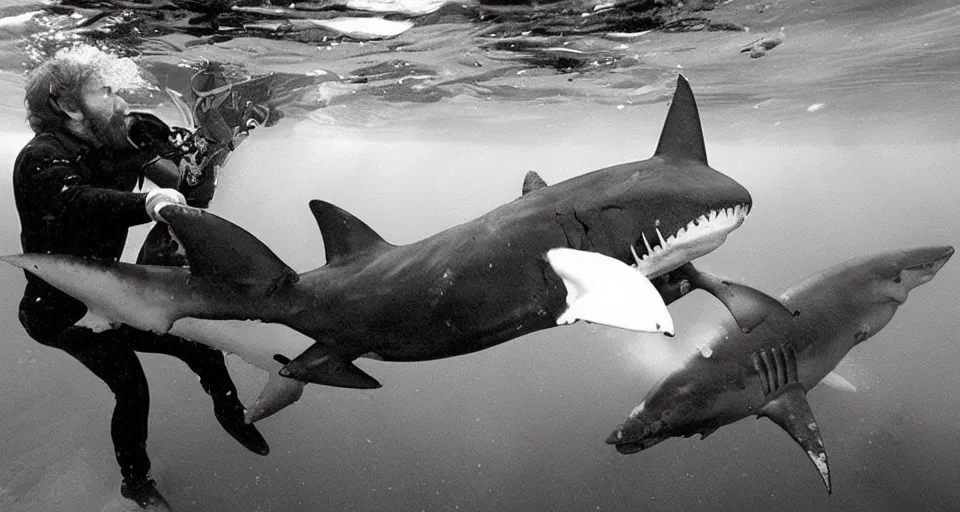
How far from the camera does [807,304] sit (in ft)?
21.0

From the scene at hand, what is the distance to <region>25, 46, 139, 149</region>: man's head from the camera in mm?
4215

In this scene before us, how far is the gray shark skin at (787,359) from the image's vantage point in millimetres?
5504

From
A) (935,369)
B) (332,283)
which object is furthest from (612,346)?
(332,283)

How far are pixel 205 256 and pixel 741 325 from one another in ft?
10.9

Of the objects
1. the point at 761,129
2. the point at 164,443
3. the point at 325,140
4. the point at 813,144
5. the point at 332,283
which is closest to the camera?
the point at 332,283

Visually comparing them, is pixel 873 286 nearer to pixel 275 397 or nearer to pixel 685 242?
pixel 685 242

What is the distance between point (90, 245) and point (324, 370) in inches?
85.9

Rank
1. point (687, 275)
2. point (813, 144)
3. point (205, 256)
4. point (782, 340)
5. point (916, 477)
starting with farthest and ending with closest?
point (813, 144), point (916, 477), point (782, 340), point (687, 275), point (205, 256)

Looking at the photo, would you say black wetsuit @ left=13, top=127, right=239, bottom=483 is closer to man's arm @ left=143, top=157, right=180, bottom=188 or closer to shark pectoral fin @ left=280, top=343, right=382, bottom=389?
man's arm @ left=143, top=157, right=180, bottom=188

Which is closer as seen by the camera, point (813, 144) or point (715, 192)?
point (715, 192)

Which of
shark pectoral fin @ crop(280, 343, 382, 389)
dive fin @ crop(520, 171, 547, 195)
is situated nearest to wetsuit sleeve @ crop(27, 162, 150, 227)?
shark pectoral fin @ crop(280, 343, 382, 389)

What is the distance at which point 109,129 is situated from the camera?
4.45m

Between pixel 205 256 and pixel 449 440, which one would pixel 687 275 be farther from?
pixel 449 440

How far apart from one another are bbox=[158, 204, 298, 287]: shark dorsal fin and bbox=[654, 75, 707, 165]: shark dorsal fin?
251 cm
